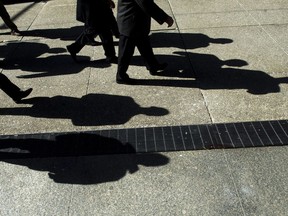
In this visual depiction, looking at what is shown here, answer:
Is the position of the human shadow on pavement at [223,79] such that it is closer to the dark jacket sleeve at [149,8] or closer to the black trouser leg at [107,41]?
the black trouser leg at [107,41]

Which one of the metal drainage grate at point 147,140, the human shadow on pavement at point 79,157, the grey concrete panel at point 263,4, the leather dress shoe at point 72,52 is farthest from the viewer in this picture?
the grey concrete panel at point 263,4

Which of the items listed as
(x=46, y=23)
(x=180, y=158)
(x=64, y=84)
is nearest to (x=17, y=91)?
(x=64, y=84)

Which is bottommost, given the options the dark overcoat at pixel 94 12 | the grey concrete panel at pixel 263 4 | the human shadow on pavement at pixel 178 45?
the human shadow on pavement at pixel 178 45

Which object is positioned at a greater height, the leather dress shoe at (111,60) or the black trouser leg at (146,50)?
the black trouser leg at (146,50)

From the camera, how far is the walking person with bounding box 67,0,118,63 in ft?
17.4

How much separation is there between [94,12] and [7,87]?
177 centimetres

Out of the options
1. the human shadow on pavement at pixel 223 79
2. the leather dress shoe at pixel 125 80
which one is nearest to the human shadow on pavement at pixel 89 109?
the leather dress shoe at pixel 125 80

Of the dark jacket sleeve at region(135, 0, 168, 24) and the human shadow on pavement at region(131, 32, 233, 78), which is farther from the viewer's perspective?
the human shadow on pavement at region(131, 32, 233, 78)

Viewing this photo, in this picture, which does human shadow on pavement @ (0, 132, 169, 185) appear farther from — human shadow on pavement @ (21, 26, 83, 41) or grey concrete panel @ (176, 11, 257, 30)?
grey concrete panel @ (176, 11, 257, 30)

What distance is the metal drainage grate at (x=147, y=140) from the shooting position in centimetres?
385

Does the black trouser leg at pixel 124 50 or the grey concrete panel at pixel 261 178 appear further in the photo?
the black trouser leg at pixel 124 50

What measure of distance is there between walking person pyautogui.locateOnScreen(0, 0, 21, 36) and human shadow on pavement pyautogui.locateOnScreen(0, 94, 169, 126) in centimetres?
283

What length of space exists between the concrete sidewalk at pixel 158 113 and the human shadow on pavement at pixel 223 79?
15mm

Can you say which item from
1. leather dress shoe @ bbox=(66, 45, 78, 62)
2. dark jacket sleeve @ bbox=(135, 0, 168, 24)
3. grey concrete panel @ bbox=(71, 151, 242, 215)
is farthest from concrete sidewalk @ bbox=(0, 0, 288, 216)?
dark jacket sleeve @ bbox=(135, 0, 168, 24)
